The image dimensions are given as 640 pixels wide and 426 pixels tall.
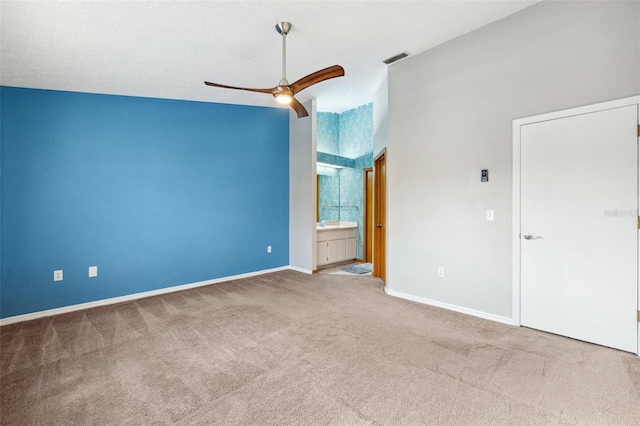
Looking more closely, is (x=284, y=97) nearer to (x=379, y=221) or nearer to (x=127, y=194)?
(x=127, y=194)

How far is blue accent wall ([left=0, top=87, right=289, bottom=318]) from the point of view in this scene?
11.1 ft

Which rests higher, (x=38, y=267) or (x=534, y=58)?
(x=534, y=58)

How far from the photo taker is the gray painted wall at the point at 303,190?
17.1ft

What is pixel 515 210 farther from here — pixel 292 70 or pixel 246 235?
pixel 246 235

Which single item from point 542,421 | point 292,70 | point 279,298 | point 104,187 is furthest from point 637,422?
point 104,187

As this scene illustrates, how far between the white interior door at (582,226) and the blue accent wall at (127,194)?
12.7ft

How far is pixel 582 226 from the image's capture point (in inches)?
102

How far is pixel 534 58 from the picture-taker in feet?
9.17

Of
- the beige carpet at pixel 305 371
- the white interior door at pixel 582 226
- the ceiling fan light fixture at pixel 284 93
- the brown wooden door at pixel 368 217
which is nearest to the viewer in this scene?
the beige carpet at pixel 305 371

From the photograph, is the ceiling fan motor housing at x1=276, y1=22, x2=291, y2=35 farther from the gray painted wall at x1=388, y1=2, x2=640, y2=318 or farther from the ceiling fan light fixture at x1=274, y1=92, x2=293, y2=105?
the gray painted wall at x1=388, y1=2, x2=640, y2=318

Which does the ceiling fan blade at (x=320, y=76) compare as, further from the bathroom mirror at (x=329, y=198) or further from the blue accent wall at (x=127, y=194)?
the bathroom mirror at (x=329, y=198)

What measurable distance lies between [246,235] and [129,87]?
104 inches

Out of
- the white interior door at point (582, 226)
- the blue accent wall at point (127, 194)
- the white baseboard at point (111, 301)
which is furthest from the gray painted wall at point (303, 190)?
the white interior door at point (582, 226)

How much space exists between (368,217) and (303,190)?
5.66 feet
